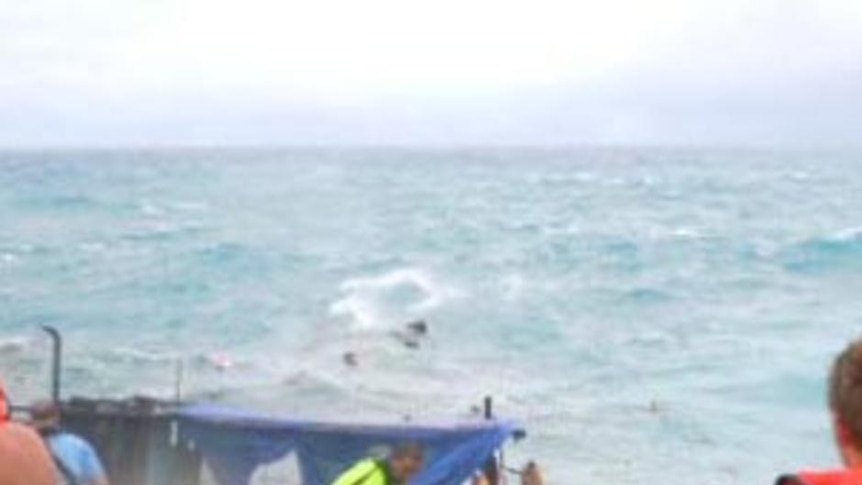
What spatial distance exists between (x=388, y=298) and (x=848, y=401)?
50815mm

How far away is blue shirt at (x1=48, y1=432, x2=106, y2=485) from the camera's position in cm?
944

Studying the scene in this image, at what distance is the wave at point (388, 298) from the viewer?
48.2m

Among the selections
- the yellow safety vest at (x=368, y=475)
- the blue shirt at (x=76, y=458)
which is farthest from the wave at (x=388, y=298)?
the blue shirt at (x=76, y=458)

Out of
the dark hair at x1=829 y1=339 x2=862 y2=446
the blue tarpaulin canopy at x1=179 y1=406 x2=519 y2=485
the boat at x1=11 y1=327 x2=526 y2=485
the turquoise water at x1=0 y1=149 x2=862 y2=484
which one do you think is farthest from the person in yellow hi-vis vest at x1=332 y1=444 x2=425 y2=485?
the turquoise water at x1=0 y1=149 x2=862 y2=484

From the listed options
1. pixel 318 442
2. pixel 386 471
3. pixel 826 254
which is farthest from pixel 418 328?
pixel 386 471

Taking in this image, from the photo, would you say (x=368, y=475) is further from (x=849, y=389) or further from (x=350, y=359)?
(x=350, y=359)

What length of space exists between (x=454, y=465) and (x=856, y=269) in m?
52.1

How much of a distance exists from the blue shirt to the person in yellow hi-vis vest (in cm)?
141

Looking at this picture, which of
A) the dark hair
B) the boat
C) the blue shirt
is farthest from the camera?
the boat

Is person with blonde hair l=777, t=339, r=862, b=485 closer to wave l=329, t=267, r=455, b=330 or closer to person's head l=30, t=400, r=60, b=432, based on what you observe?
person's head l=30, t=400, r=60, b=432

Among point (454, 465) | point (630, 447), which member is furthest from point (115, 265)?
point (454, 465)

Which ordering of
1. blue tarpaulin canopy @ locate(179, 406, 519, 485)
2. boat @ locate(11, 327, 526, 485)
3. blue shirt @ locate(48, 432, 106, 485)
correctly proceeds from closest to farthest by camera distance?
blue shirt @ locate(48, 432, 106, 485) → blue tarpaulin canopy @ locate(179, 406, 519, 485) → boat @ locate(11, 327, 526, 485)

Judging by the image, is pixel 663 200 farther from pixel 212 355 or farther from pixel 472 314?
pixel 212 355

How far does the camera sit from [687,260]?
66562mm
